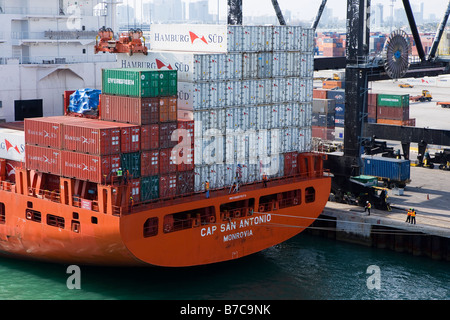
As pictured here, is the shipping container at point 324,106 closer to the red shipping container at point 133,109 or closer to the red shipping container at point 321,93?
the red shipping container at point 321,93

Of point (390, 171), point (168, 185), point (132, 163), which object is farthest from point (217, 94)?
point (390, 171)

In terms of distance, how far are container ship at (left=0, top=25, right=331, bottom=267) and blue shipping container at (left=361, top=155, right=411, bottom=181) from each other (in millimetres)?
10697

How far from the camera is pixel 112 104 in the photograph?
3481 cm

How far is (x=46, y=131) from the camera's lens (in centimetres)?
3491

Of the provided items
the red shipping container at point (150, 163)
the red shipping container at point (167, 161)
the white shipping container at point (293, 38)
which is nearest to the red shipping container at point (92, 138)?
the red shipping container at point (150, 163)

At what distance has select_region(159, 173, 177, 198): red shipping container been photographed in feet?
112

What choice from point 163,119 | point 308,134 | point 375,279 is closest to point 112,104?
point 163,119

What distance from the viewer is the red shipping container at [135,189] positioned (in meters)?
33.0

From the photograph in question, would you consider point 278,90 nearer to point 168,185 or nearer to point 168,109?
point 168,109

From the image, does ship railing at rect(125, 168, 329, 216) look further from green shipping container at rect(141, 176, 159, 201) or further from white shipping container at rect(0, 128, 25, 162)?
white shipping container at rect(0, 128, 25, 162)

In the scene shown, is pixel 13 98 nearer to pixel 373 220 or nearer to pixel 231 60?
pixel 231 60

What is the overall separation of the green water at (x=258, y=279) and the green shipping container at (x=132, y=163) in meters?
5.79

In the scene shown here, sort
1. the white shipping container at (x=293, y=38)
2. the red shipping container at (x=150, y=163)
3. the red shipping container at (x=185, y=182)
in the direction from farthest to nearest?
1. the white shipping container at (x=293, y=38)
2. the red shipping container at (x=185, y=182)
3. the red shipping container at (x=150, y=163)

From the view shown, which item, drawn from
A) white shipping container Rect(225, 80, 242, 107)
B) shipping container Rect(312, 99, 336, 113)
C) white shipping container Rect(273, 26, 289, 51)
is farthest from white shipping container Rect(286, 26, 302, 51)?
shipping container Rect(312, 99, 336, 113)
